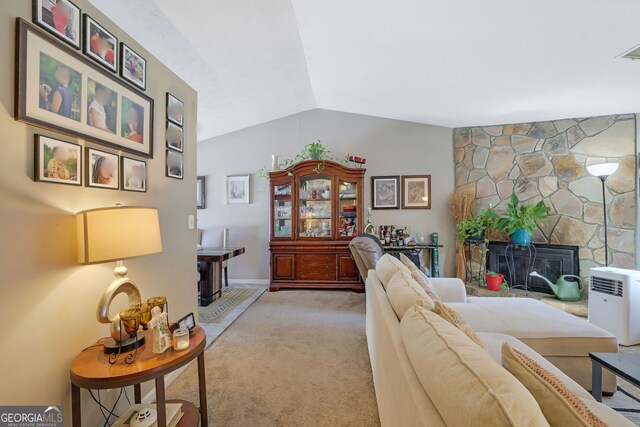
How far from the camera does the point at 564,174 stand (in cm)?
368

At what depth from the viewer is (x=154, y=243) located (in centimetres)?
129

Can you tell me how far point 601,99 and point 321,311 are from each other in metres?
4.14

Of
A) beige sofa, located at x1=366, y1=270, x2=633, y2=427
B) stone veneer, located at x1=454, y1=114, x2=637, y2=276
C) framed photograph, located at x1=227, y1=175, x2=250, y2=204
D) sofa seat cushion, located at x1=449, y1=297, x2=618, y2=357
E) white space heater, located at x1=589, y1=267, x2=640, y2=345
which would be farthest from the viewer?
framed photograph, located at x1=227, y1=175, x2=250, y2=204

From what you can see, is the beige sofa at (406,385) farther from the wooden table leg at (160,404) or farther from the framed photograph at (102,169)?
the framed photograph at (102,169)

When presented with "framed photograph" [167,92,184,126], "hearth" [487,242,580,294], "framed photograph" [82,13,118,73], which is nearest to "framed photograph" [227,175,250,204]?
"framed photograph" [167,92,184,126]

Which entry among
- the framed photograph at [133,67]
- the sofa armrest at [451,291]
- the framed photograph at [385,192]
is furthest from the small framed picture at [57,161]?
the framed photograph at [385,192]

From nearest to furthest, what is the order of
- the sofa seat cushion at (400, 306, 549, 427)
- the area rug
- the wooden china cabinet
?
the sofa seat cushion at (400, 306, 549, 427), the area rug, the wooden china cabinet

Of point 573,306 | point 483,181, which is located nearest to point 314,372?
point 573,306

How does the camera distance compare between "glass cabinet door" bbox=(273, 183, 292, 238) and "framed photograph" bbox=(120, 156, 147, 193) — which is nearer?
"framed photograph" bbox=(120, 156, 147, 193)

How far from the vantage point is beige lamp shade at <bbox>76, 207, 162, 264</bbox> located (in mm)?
1092

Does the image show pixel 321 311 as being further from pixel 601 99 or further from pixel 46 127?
pixel 601 99

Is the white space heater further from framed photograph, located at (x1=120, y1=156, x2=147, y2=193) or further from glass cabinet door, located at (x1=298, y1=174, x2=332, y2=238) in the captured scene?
framed photograph, located at (x1=120, y1=156, x2=147, y2=193)

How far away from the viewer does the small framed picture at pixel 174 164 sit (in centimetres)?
190

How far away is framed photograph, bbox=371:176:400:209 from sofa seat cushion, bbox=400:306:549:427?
3536mm
